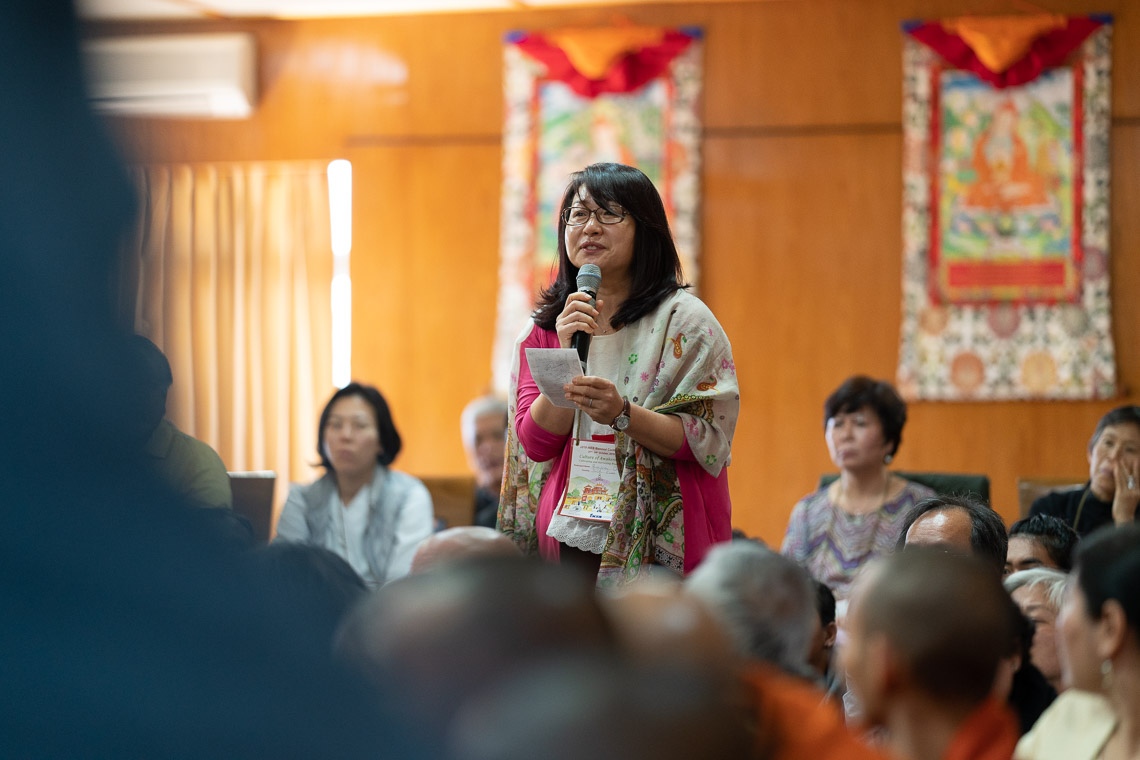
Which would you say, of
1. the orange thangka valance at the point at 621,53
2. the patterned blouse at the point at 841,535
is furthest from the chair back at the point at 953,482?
the orange thangka valance at the point at 621,53

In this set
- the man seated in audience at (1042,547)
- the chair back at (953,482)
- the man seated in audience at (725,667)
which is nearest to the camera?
the man seated in audience at (725,667)

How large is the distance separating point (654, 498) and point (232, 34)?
5030 millimetres

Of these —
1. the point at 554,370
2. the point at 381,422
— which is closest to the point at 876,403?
the point at 381,422

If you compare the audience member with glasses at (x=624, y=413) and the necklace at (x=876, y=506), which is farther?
the necklace at (x=876, y=506)

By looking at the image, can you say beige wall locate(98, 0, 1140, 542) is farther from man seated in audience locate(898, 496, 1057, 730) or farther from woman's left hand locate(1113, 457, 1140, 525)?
man seated in audience locate(898, 496, 1057, 730)

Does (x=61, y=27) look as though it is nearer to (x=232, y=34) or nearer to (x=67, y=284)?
(x=67, y=284)

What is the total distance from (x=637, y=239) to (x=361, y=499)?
78.8 inches

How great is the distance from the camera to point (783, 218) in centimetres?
593

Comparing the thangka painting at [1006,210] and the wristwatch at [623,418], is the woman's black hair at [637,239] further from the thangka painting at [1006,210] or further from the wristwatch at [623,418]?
the thangka painting at [1006,210]

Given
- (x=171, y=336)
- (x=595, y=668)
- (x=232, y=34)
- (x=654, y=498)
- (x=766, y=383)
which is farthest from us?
(x=232, y=34)

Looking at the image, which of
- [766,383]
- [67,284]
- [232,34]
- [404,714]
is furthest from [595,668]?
[232,34]

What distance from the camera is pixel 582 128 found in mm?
6023

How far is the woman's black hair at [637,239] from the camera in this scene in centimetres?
221

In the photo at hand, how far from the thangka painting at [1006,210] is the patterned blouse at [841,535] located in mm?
1908
